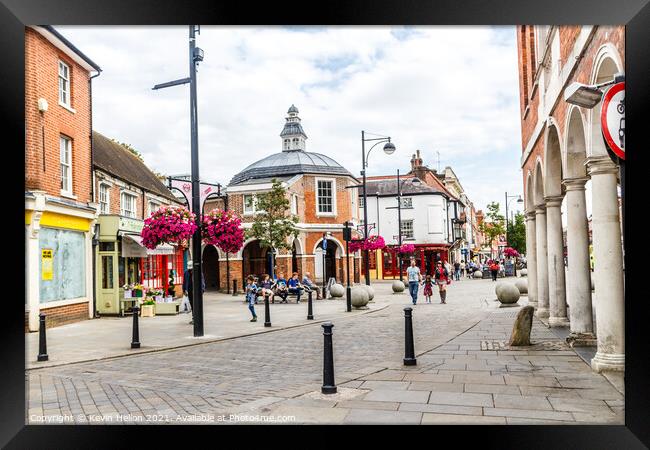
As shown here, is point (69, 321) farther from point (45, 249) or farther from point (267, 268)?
point (267, 268)

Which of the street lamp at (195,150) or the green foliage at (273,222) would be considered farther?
the green foliage at (273,222)

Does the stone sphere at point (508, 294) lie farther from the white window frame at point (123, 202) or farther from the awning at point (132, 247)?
the white window frame at point (123, 202)

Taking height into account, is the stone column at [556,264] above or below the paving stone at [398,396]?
above

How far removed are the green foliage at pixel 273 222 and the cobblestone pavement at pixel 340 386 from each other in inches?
611

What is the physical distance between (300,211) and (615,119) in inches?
1159

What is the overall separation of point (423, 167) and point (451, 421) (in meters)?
48.9

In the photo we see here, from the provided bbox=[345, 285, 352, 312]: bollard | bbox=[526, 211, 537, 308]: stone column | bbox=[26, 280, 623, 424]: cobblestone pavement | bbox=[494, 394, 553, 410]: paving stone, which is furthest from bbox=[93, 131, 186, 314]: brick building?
bbox=[494, 394, 553, 410]: paving stone

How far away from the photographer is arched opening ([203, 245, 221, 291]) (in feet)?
116

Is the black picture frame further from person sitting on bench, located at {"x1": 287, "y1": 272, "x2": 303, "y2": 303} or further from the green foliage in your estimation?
the green foliage

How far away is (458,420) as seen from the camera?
555cm

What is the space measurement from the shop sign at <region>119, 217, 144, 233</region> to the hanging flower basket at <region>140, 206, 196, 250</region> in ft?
9.68

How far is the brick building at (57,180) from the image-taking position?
13.4 meters

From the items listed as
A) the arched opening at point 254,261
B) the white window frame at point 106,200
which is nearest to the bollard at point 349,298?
the white window frame at point 106,200
